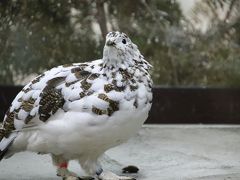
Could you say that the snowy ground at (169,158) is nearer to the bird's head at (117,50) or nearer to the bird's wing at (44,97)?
the bird's wing at (44,97)

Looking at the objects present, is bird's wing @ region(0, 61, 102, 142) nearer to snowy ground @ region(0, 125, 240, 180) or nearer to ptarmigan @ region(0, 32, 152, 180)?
ptarmigan @ region(0, 32, 152, 180)

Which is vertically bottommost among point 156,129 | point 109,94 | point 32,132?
point 156,129

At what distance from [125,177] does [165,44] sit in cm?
165

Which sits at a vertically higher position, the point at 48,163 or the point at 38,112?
the point at 38,112

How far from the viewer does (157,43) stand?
3.19 m

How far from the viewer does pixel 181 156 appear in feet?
6.61

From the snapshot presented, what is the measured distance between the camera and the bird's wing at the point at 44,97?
4.89 ft

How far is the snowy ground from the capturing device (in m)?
1.74

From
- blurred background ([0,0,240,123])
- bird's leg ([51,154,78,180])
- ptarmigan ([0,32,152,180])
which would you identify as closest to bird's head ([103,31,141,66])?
ptarmigan ([0,32,152,180])

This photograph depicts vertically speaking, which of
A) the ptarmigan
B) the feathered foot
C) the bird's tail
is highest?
the ptarmigan

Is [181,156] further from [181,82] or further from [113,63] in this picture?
[181,82]

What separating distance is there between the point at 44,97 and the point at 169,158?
2.07ft

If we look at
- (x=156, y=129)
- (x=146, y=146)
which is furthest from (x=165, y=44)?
(x=146, y=146)

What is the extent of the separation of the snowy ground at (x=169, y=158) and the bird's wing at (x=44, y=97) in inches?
10.0
